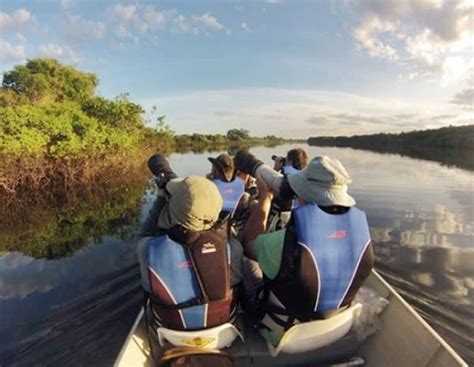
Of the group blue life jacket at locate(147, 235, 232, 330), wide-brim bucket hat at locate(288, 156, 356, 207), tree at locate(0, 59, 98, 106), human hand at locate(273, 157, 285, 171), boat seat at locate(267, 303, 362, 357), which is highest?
tree at locate(0, 59, 98, 106)

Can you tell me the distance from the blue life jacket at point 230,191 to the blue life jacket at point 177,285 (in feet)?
8.39

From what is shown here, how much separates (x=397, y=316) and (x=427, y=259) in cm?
427

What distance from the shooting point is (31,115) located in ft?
42.3

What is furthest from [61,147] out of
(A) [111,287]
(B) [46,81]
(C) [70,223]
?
(B) [46,81]

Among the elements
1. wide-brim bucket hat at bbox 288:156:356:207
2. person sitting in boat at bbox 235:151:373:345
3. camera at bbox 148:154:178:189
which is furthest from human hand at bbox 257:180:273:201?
camera at bbox 148:154:178:189

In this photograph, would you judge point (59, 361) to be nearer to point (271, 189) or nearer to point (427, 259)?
point (271, 189)

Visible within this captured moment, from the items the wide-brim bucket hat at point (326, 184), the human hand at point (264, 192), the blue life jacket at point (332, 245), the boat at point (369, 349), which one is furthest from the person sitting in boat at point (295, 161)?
the blue life jacket at point (332, 245)

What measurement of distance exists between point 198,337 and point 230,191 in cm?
273

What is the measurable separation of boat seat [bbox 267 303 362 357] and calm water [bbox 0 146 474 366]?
2.09 metres

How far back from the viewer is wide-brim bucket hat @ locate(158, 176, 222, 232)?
2330 mm

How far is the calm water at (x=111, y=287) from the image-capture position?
4.04 m

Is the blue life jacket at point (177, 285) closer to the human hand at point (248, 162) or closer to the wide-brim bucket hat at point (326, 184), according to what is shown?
the wide-brim bucket hat at point (326, 184)

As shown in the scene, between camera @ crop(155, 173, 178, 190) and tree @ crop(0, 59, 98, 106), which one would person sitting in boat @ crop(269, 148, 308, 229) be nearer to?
camera @ crop(155, 173, 178, 190)

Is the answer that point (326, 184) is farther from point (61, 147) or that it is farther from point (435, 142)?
point (435, 142)
